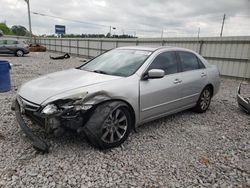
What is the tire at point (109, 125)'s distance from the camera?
287 centimetres

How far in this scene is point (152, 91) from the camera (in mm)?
3535

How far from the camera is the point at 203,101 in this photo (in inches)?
196

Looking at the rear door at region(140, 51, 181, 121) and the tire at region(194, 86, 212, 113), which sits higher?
the rear door at region(140, 51, 181, 121)

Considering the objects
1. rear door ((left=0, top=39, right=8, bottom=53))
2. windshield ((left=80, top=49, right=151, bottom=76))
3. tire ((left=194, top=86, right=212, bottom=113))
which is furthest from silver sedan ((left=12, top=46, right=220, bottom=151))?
rear door ((left=0, top=39, right=8, bottom=53))

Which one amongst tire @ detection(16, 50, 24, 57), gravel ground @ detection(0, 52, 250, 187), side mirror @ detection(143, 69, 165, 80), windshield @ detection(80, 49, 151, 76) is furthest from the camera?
tire @ detection(16, 50, 24, 57)

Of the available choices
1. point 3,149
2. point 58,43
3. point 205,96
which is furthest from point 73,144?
point 58,43

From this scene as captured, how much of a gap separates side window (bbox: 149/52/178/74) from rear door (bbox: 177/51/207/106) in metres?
0.21

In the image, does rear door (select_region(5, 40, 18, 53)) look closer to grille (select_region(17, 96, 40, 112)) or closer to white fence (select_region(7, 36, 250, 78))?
white fence (select_region(7, 36, 250, 78))

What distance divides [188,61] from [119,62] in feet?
5.36

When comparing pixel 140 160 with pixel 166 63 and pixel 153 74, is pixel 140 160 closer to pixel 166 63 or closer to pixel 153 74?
pixel 153 74

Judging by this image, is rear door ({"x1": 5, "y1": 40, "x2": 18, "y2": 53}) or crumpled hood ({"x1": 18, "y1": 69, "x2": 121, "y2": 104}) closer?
crumpled hood ({"x1": 18, "y1": 69, "x2": 121, "y2": 104})

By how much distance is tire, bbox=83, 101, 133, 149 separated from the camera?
9.41ft

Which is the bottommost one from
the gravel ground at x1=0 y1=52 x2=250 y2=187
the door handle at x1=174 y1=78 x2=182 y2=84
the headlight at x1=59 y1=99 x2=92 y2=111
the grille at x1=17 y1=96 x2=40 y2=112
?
the gravel ground at x1=0 y1=52 x2=250 y2=187

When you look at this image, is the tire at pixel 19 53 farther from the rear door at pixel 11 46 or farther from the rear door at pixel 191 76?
the rear door at pixel 191 76
